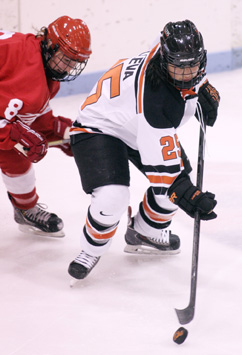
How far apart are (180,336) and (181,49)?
86 cm

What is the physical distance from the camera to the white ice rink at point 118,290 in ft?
6.43

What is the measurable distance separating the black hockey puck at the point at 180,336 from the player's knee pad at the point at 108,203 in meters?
0.51

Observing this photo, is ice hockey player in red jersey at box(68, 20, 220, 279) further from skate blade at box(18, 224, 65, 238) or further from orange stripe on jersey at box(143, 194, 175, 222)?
skate blade at box(18, 224, 65, 238)

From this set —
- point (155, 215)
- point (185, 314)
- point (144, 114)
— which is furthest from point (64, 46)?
point (185, 314)

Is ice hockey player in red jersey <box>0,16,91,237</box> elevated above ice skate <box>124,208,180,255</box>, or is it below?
above

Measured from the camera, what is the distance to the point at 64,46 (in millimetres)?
2350

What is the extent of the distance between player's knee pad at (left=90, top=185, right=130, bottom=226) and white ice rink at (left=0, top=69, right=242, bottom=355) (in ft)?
0.86

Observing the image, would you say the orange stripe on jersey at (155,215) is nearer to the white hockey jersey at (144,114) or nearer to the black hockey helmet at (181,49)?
the white hockey jersey at (144,114)

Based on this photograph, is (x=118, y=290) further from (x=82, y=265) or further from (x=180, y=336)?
(x=180, y=336)

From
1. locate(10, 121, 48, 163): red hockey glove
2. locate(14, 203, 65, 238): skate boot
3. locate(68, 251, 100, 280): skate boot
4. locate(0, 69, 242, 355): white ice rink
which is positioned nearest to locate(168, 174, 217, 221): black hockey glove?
locate(0, 69, 242, 355): white ice rink

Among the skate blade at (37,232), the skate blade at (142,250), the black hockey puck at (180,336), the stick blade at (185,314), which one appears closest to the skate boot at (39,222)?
the skate blade at (37,232)

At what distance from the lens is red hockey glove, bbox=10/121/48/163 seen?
94.2 inches

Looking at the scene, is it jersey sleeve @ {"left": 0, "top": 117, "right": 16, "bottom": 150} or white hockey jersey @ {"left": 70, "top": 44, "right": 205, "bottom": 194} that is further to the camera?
jersey sleeve @ {"left": 0, "top": 117, "right": 16, "bottom": 150}

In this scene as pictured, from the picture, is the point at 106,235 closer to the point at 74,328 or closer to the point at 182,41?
the point at 74,328
